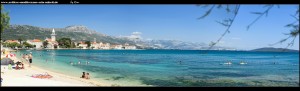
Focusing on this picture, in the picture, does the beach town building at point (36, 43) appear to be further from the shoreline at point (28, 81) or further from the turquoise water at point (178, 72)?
the shoreline at point (28, 81)

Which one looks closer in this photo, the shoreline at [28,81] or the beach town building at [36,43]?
the shoreline at [28,81]

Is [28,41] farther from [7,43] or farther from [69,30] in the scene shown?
[7,43]

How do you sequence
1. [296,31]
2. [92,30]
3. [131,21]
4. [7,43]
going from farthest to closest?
[131,21]
[92,30]
[7,43]
[296,31]

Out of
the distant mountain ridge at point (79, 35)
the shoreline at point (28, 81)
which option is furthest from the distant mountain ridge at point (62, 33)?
the shoreline at point (28, 81)

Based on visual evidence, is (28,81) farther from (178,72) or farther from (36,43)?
(36,43)

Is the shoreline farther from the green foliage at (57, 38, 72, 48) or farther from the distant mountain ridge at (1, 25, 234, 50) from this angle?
the green foliage at (57, 38, 72, 48)

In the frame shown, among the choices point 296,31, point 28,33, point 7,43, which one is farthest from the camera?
point 28,33

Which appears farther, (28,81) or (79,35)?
(79,35)

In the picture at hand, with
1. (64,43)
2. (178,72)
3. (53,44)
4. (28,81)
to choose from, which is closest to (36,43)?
(53,44)
